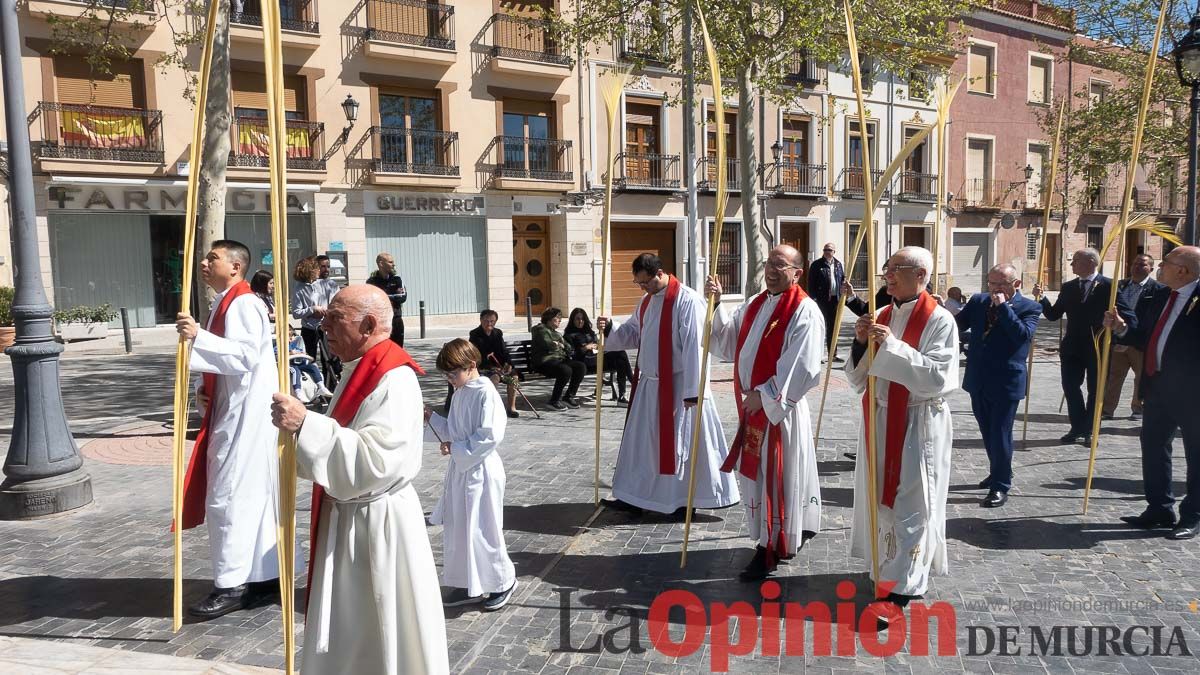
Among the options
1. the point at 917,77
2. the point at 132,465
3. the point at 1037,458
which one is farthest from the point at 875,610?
the point at 917,77

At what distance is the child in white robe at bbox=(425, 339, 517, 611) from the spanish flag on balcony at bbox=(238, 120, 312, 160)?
1638cm

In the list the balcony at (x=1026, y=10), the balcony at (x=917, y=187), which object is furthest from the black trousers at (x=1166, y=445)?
the balcony at (x=1026, y=10)

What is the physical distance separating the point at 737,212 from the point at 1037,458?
18.8 m

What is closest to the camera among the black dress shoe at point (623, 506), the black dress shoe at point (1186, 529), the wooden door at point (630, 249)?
the black dress shoe at point (1186, 529)

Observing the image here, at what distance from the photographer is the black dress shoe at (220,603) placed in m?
4.15

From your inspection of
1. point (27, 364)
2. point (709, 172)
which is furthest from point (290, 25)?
point (27, 364)

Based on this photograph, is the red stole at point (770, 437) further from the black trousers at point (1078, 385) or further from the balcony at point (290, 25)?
the balcony at point (290, 25)

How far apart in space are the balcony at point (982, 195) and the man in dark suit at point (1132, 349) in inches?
909

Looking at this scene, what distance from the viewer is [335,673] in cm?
286

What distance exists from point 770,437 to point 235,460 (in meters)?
2.87

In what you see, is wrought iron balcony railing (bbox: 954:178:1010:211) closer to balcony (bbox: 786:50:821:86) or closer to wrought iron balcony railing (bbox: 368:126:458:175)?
balcony (bbox: 786:50:821:86)

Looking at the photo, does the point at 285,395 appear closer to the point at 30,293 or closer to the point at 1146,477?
the point at 30,293

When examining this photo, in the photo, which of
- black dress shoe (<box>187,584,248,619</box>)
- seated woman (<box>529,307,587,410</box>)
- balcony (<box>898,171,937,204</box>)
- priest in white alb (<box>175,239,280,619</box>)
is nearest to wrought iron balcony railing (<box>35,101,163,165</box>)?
seated woman (<box>529,307,587,410</box>)

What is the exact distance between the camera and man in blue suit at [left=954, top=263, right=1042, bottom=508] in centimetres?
598
